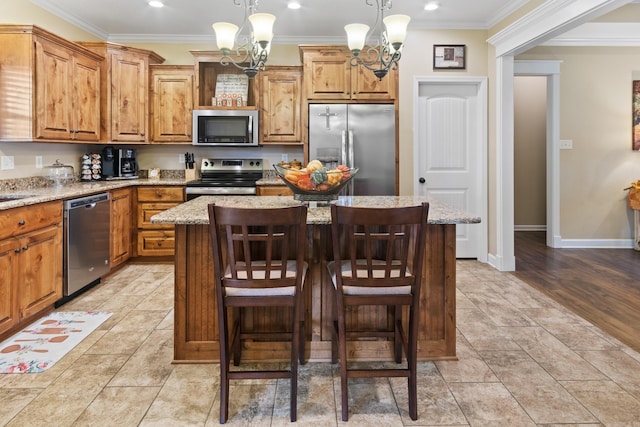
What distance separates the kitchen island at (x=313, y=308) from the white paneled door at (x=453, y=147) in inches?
102

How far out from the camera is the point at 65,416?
1.92 meters

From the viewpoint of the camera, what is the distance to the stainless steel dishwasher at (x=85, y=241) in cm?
349

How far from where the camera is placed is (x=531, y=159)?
6996 mm

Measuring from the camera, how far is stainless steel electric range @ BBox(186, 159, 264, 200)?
187 inches

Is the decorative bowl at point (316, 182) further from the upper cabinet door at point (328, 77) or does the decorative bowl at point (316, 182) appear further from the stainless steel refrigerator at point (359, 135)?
the upper cabinet door at point (328, 77)

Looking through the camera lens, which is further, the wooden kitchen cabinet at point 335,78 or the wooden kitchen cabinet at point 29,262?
the wooden kitchen cabinet at point 335,78

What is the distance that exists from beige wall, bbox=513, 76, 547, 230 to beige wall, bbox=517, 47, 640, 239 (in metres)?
1.25

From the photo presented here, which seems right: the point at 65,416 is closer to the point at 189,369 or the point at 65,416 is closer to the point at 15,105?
the point at 189,369

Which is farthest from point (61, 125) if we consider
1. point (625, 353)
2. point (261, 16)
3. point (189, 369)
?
point (625, 353)

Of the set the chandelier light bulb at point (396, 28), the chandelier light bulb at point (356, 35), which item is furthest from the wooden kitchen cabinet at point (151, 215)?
the chandelier light bulb at point (396, 28)

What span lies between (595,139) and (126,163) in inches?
230

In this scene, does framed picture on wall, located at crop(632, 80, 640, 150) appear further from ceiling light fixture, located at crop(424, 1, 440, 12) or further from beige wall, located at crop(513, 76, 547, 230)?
ceiling light fixture, located at crop(424, 1, 440, 12)

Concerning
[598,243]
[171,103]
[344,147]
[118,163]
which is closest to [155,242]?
[118,163]

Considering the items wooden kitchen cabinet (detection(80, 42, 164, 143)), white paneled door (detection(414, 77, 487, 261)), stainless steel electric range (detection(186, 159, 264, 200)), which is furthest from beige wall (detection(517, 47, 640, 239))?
wooden kitchen cabinet (detection(80, 42, 164, 143))
